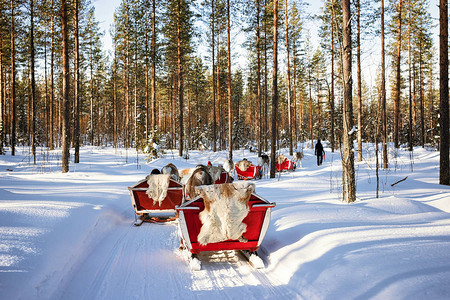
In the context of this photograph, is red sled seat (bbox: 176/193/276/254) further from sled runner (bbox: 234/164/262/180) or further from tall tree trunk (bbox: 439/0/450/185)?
sled runner (bbox: 234/164/262/180)

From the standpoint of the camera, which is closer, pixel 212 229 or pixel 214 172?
pixel 212 229

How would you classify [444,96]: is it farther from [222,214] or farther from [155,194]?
[155,194]

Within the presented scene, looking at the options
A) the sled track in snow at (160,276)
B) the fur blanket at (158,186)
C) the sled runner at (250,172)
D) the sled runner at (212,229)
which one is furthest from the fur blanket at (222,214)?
the sled runner at (250,172)

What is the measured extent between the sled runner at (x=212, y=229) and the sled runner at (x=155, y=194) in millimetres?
2869

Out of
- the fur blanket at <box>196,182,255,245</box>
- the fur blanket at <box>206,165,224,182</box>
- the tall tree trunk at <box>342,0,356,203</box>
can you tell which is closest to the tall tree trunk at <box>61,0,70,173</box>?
the fur blanket at <box>206,165,224,182</box>

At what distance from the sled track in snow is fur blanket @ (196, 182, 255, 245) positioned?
1.71ft

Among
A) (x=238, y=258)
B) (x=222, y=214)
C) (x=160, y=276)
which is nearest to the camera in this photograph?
(x=160, y=276)

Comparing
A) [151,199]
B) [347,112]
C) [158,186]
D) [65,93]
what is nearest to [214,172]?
[158,186]

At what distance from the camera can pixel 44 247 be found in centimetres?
383

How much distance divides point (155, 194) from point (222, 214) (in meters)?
3.32

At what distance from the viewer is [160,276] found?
3818 millimetres

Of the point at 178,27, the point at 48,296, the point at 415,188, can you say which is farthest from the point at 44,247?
the point at 178,27

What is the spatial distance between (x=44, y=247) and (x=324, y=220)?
4.69 m

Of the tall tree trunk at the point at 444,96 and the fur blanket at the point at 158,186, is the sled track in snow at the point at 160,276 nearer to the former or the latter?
the fur blanket at the point at 158,186
